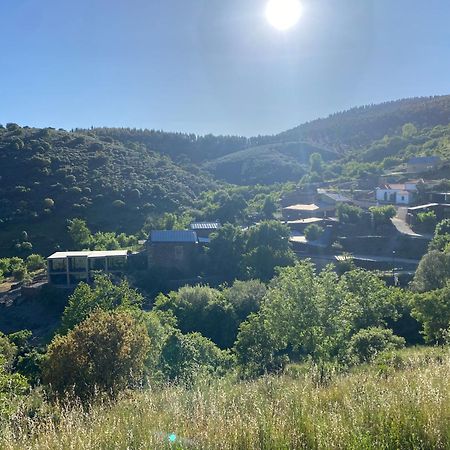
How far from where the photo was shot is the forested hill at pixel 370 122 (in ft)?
266

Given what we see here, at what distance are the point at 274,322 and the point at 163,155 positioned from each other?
62.5 m

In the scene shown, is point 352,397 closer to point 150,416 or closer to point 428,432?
point 428,432

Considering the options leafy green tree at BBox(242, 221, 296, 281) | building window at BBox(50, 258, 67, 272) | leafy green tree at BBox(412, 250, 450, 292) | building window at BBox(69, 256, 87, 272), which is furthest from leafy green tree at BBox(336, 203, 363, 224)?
building window at BBox(50, 258, 67, 272)

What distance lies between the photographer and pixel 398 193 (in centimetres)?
4088

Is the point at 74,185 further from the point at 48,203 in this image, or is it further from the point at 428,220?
the point at 428,220

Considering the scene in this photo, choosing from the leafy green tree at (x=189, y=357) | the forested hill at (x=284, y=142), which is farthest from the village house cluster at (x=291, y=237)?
the forested hill at (x=284, y=142)

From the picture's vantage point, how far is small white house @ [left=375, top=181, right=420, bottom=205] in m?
39.6

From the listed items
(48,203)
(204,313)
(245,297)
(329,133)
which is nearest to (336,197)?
(245,297)

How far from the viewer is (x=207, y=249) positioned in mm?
34219

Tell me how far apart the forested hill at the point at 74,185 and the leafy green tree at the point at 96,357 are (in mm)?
29784

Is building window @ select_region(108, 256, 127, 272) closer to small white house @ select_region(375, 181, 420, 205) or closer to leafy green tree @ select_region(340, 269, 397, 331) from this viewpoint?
leafy green tree @ select_region(340, 269, 397, 331)

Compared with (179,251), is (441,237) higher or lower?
higher

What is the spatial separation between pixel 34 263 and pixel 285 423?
35.3m

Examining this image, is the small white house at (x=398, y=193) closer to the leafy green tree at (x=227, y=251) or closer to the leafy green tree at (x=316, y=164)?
the leafy green tree at (x=227, y=251)
